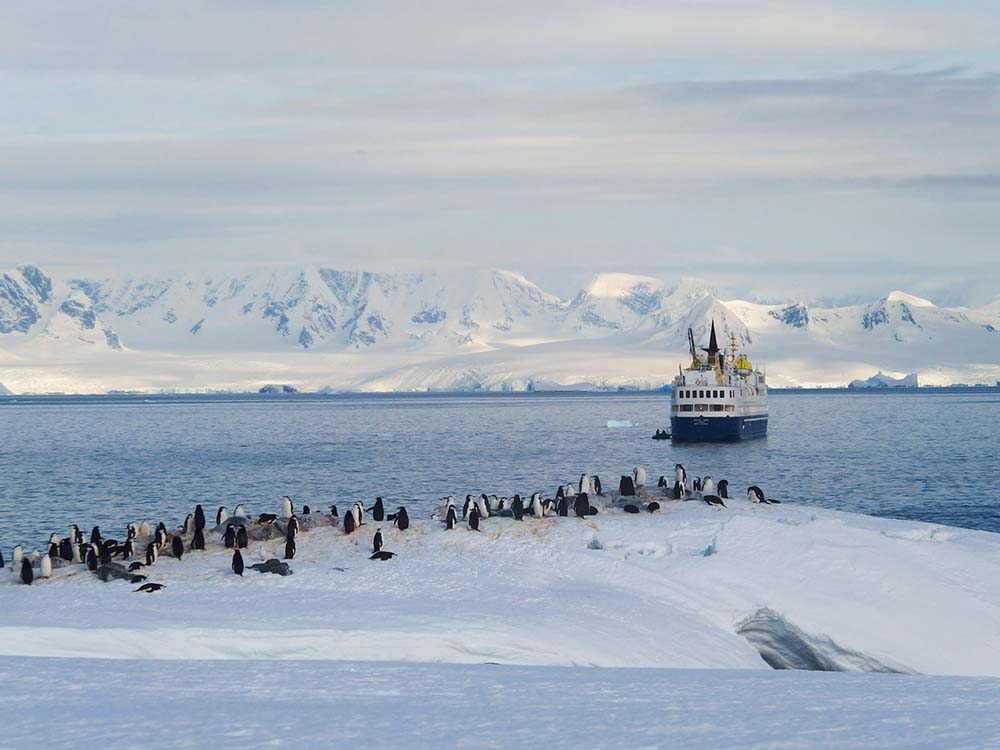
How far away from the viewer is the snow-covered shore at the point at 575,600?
25.1 m

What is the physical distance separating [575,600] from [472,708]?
1104 centimetres

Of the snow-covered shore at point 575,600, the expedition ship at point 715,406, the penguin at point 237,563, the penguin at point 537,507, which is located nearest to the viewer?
the snow-covered shore at point 575,600

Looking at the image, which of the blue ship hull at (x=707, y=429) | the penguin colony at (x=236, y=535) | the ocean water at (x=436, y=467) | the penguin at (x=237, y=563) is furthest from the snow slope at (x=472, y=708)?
the blue ship hull at (x=707, y=429)

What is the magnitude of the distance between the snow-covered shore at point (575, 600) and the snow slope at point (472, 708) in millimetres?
2910

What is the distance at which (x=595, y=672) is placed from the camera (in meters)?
22.3

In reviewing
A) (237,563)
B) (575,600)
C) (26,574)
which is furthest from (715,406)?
(575,600)

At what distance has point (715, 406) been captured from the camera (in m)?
120

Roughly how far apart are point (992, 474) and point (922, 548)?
46654 mm

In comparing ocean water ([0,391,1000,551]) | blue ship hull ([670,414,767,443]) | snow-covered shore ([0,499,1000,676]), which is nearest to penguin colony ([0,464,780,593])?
snow-covered shore ([0,499,1000,676])

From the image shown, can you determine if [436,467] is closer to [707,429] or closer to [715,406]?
[707,429]

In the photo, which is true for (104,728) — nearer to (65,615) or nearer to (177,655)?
(177,655)

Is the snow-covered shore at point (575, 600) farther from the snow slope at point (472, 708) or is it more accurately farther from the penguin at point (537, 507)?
the snow slope at point (472, 708)

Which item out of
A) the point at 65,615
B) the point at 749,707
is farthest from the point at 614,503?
the point at 749,707

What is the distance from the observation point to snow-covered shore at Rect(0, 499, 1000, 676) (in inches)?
988
